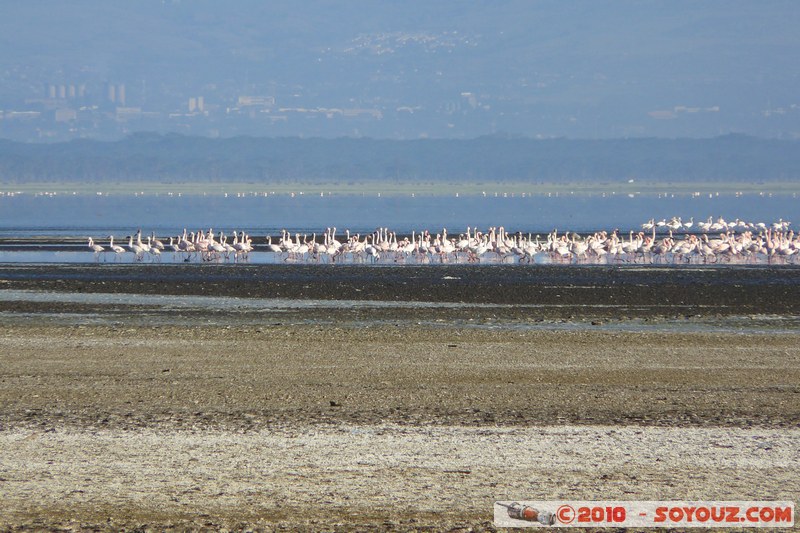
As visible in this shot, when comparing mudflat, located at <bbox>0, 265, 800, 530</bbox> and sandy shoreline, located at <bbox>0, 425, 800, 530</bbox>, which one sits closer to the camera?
sandy shoreline, located at <bbox>0, 425, 800, 530</bbox>

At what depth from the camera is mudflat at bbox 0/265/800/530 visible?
29.2 ft

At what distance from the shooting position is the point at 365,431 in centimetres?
1112

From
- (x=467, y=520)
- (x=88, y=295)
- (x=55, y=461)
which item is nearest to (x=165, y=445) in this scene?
(x=55, y=461)

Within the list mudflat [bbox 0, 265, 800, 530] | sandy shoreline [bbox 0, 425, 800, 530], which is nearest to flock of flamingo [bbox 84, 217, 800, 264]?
mudflat [bbox 0, 265, 800, 530]

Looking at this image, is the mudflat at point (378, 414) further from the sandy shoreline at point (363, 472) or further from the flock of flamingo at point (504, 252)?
the flock of flamingo at point (504, 252)

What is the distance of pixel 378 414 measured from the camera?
471 inches

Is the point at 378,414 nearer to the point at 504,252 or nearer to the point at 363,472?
the point at 363,472

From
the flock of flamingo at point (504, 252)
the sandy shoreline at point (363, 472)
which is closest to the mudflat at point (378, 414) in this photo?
the sandy shoreline at point (363, 472)

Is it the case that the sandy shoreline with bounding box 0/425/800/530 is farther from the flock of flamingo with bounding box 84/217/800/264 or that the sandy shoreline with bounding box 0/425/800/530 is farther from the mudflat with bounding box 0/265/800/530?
the flock of flamingo with bounding box 84/217/800/264

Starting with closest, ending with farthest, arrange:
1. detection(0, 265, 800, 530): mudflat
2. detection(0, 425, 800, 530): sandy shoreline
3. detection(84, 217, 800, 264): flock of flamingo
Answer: detection(0, 425, 800, 530): sandy shoreline
detection(0, 265, 800, 530): mudflat
detection(84, 217, 800, 264): flock of flamingo

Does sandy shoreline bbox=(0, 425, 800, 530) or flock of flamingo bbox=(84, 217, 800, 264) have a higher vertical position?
flock of flamingo bbox=(84, 217, 800, 264)

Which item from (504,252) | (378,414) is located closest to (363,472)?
(378,414)

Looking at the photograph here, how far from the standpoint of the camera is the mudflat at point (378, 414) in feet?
29.2

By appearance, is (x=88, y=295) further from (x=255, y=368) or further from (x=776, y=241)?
(x=776, y=241)
